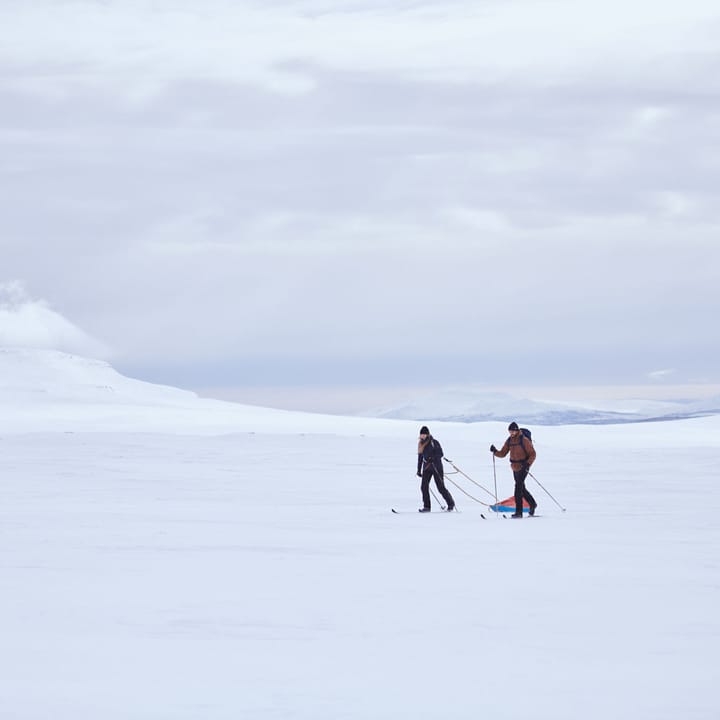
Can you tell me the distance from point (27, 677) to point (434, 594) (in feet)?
12.8

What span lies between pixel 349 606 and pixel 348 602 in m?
0.18

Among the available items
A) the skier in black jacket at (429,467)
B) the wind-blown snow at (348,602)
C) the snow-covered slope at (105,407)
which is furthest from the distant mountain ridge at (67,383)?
the skier in black jacket at (429,467)

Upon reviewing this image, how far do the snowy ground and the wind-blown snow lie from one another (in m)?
0.03

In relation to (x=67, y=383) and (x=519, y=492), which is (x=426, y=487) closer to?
(x=519, y=492)

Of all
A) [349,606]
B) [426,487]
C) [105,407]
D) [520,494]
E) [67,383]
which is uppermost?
[67,383]

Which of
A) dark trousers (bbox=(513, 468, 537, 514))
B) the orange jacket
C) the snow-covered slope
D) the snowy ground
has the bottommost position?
the snowy ground

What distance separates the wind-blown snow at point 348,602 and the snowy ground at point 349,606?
3cm

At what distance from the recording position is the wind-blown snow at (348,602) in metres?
6.58

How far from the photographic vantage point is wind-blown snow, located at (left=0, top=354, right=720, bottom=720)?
6578mm

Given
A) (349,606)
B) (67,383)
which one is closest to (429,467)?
(349,606)

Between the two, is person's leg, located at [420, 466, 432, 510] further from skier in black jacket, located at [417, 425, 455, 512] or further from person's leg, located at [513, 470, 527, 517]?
person's leg, located at [513, 470, 527, 517]

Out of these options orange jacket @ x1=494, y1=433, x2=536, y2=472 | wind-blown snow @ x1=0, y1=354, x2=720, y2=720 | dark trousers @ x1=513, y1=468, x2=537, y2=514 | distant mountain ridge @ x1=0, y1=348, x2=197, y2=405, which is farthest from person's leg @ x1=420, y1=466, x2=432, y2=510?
distant mountain ridge @ x1=0, y1=348, x2=197, y2=405

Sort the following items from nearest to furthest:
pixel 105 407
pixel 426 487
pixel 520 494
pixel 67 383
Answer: pixel 520 494
pixel 426 487
pixel 105 407
pixel 67 383

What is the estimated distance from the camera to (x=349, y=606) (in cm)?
926
